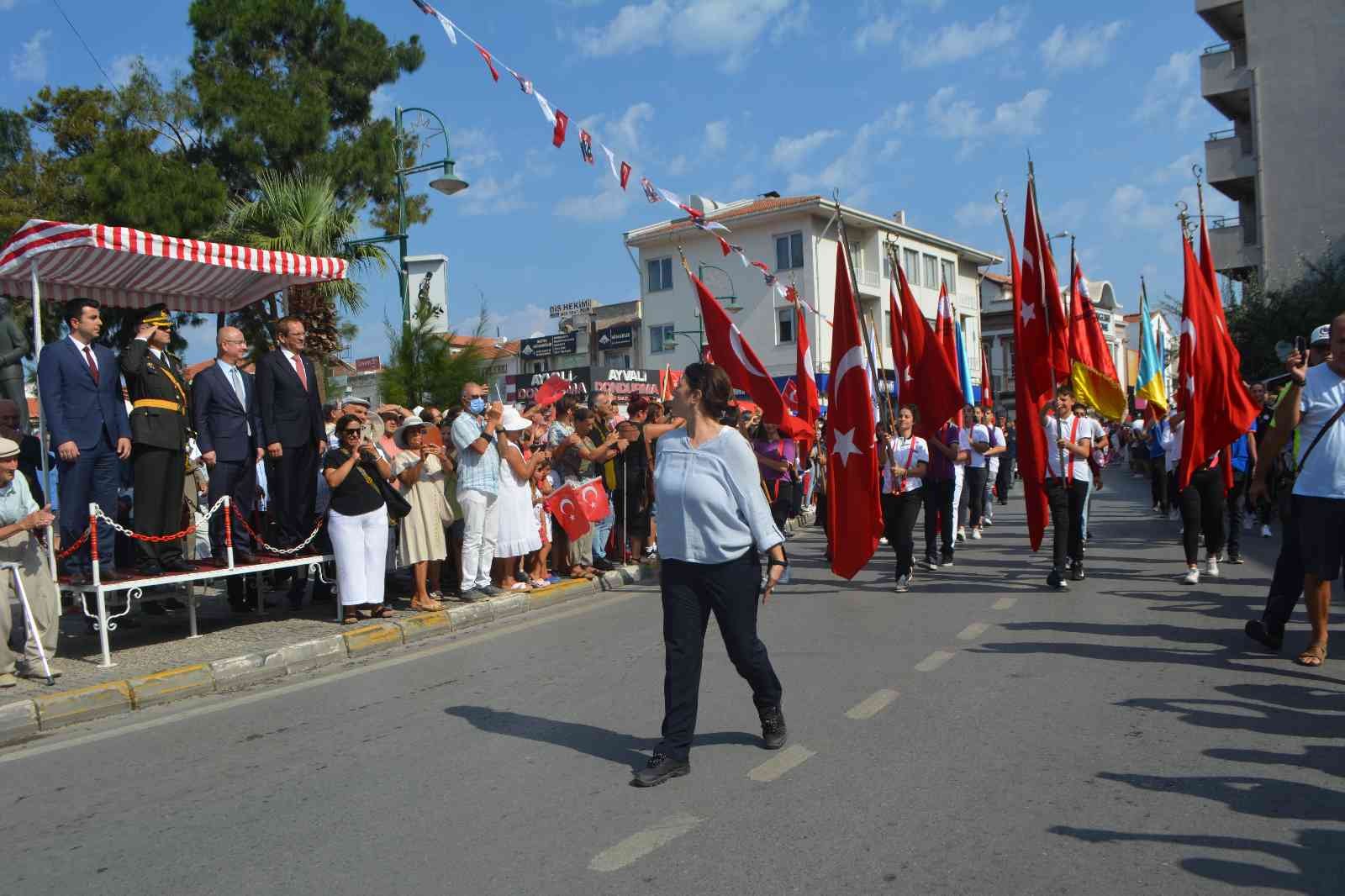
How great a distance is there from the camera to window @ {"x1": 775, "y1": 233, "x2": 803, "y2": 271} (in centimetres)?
4888

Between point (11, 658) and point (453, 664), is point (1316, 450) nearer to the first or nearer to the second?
point (453, 664)

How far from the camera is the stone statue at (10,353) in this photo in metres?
11.8

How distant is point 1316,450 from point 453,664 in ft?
19.1

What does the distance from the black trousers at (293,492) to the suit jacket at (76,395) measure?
133 centimetres

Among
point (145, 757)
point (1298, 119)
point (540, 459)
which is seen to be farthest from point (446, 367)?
point (1298, 119)

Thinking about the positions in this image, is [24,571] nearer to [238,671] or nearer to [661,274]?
[238,671]

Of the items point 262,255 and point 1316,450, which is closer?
point 1316,450

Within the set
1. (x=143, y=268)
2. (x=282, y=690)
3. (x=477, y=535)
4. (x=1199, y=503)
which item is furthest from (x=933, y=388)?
(x=143, y=268)

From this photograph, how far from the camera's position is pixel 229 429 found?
8.75m

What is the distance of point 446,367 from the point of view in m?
19.5

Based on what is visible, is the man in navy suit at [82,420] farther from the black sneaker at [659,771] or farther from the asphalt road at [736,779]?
the black sneaker at [659,771]

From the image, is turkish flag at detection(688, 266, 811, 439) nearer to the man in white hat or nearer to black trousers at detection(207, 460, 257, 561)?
black trousers at detection(207, 460, 257, 561)

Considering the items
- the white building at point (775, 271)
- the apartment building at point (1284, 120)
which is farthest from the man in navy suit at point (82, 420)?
the white building at point (775, 271)

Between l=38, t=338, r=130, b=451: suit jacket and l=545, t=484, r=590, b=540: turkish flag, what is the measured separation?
4.35m
